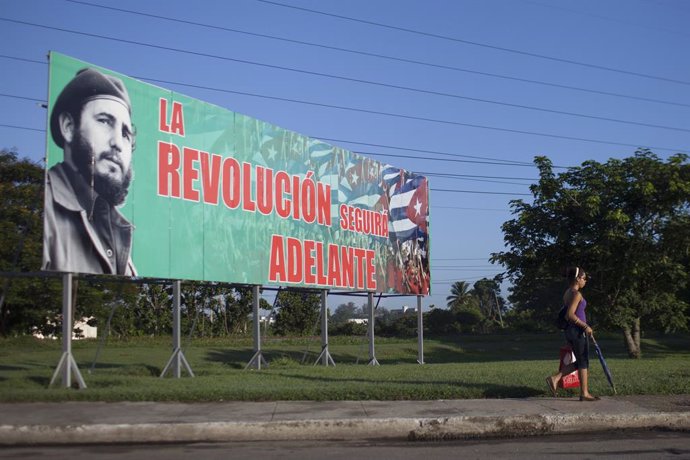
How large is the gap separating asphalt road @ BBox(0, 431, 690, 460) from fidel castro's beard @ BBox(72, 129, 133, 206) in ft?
19.5

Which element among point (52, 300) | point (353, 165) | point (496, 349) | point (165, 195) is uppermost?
point (353, 165)

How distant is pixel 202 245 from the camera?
15.4 metres

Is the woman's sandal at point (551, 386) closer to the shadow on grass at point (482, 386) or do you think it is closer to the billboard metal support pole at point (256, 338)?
the shadow on grass at point (482, 386)

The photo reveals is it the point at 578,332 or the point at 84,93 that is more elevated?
the point at 84,93

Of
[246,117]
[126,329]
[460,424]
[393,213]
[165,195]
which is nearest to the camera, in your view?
[460,424]

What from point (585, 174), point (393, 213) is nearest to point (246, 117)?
point (393, 213)

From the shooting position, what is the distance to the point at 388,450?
7.96 metres

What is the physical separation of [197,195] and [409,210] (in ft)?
34.3

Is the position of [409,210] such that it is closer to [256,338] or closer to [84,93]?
[256,338]

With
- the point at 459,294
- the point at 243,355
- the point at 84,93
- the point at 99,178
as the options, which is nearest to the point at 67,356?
the point at 99,178

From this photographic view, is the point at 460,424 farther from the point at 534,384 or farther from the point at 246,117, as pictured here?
the point at 246,117

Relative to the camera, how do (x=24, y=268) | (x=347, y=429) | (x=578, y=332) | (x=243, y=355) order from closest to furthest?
(x=347, y=429) < (x=578, y=332) < (x=24, y=268) < (x=243, y=355)

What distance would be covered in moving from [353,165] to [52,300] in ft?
32.6

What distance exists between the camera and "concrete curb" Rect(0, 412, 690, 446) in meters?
8.12
